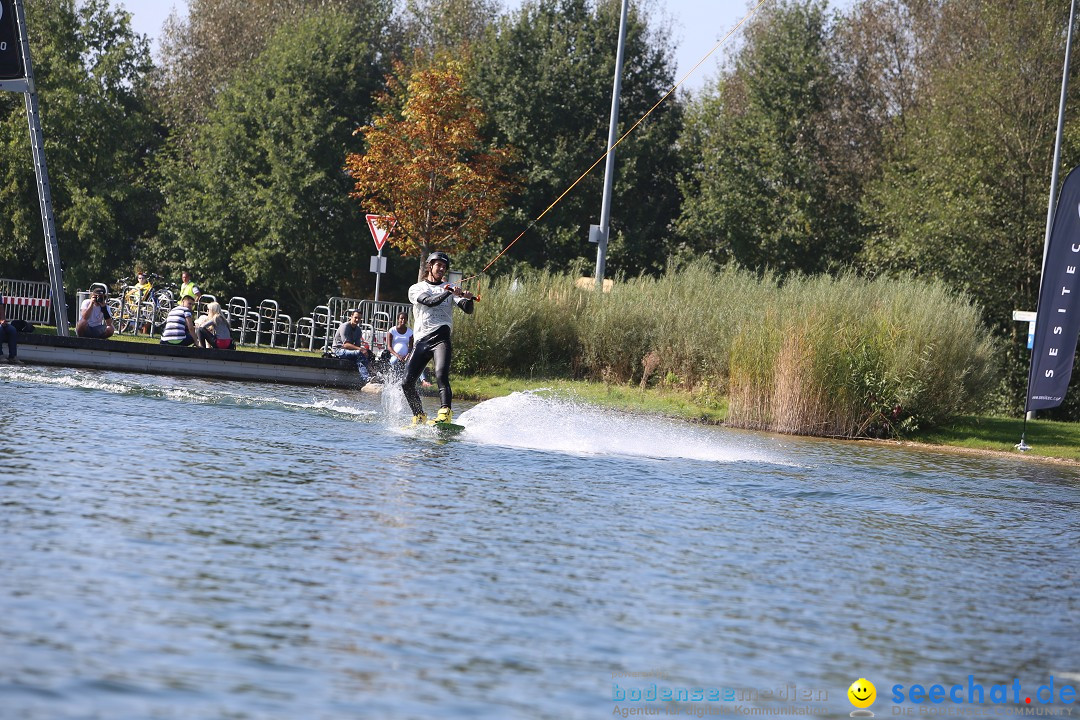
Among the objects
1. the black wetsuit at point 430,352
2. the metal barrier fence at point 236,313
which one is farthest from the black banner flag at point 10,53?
the black wetsuit at point 430,352

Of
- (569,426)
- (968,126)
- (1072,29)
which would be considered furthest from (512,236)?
(569,426)

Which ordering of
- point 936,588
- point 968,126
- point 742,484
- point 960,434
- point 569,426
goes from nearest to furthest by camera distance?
point 936,588 < point 742,484 < point 569,426 < point 960,434 < point 968,126

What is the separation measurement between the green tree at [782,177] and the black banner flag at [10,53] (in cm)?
2149

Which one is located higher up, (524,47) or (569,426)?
(524,47)

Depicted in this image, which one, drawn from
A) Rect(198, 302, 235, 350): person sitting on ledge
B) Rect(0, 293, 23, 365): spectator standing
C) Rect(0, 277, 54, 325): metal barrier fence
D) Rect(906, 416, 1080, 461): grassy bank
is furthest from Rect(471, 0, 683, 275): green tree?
Rect(0, 293, 23, 365): spectator standing

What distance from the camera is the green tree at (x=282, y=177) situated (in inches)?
1651

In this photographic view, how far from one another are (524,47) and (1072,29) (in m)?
17.1

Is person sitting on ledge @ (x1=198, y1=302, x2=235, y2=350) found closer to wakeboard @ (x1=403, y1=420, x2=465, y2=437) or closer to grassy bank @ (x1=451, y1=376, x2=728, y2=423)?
grassy bank @ (x1=451, y1=376, x2=728, y2=423)

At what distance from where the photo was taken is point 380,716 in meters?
5.05

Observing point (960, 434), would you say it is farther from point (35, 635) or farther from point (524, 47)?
point (524, 47)

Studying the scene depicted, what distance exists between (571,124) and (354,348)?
19.3m

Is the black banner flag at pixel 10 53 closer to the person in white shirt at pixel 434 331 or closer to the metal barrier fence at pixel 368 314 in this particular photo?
the metal barrier fence at pixel 368 314

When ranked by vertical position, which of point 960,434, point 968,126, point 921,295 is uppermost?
point 968,126

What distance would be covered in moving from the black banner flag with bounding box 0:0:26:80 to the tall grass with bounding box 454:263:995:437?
9210 millimetres
